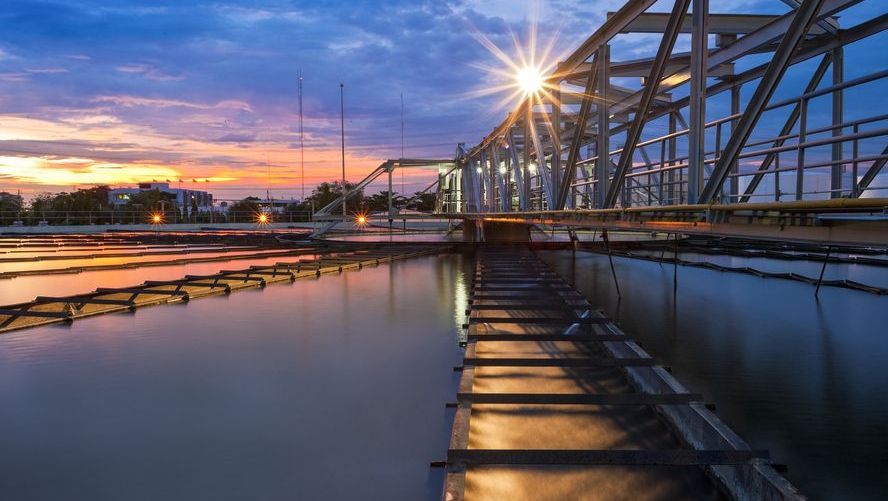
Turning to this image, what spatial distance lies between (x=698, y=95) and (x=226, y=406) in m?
6.02

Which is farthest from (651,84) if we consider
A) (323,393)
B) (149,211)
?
(149,211)

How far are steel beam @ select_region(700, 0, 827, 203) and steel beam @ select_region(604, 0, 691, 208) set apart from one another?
Result: 157cm

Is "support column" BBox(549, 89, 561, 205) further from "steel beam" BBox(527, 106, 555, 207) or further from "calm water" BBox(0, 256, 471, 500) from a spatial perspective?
"calm water" BBox(0, 256, 471, 500)

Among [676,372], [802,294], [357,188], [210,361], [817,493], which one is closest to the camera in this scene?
[817,493]

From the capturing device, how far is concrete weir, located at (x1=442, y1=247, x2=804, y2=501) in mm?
4242

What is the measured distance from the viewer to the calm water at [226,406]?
4.90 meters

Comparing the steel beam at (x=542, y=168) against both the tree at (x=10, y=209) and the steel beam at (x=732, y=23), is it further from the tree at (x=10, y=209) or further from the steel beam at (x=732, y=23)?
the tree at (x=10, y=209)

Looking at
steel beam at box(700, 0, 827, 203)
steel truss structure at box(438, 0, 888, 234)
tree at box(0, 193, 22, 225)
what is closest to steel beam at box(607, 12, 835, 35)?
steel truss structure at box(438, 0, 888, 234)

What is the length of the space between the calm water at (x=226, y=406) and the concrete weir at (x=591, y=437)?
1.75 ft

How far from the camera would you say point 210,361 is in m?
8.61

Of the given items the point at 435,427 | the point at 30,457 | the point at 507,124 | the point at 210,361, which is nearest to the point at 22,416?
the point at 30,457

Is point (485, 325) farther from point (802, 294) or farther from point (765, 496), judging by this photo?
point (802, 294)

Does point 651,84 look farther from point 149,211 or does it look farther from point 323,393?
point 149,211

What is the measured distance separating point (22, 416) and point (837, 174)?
9.69m
